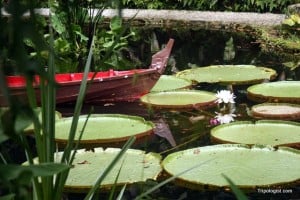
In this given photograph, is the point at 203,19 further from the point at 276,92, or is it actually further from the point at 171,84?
the point at 276,92

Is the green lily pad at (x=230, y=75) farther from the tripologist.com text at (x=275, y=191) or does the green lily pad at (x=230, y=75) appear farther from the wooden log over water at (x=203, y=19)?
the wooden log over water at (x=203, y=19)

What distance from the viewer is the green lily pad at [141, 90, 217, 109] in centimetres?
462

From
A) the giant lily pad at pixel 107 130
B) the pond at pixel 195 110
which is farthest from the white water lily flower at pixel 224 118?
the giant lily pad at pixel 107 130

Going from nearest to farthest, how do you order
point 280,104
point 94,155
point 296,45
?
point 94,155 < point 280,104 < point 296,45

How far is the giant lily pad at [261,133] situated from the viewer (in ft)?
12.0

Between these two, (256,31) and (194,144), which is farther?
(256,31)

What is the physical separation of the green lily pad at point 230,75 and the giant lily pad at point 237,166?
214cm

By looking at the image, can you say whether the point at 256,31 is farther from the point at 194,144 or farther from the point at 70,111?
the point at 194,144

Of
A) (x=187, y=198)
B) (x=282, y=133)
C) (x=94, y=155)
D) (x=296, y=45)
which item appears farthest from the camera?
(x=296, y=45)

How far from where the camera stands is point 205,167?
10.6ft

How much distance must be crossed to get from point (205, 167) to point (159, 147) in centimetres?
71

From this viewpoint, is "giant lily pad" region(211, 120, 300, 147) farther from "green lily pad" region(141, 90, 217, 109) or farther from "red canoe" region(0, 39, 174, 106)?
"red canoe" region(0, 39, 174, 106)

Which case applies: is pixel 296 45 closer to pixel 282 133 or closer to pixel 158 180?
pixel 282 133

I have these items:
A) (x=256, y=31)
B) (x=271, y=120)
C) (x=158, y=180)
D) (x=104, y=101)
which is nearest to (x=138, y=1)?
(x=256, y=31)
